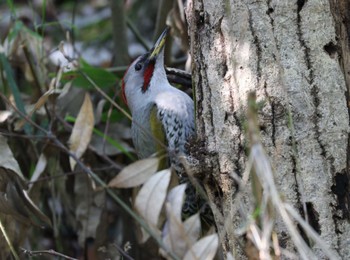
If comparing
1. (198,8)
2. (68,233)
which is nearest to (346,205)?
Result: (198,8)

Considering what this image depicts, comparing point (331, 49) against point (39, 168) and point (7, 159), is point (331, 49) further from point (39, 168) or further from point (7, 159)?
point (39, 168)

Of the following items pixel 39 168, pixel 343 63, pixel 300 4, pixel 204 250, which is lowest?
pixel 39 168

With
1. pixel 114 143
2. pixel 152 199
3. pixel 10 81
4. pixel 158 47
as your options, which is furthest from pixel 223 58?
pixel 10 81

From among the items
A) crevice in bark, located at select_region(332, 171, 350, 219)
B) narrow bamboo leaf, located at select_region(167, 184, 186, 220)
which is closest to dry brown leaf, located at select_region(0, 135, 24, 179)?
narrow bamboo leaf, located at select_region(167, 184, 186, 220)

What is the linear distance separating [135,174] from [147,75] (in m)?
1.70

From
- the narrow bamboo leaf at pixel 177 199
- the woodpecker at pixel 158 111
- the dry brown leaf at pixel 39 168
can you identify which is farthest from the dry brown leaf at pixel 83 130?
the narrow bamboo leaf at pixel 177 199

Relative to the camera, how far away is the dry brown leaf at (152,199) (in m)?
2.41

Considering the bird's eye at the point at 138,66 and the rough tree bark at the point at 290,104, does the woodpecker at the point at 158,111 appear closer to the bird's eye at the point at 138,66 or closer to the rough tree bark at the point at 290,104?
the bird's eye at the point at 138,66

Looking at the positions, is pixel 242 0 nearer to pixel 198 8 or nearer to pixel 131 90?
pixel 198 8

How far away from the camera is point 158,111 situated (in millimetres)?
3893

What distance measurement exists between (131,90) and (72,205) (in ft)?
2.88

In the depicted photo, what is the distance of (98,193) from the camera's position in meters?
4.32

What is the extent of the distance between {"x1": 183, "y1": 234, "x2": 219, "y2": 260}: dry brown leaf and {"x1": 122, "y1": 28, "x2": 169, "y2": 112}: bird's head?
1.86 metres

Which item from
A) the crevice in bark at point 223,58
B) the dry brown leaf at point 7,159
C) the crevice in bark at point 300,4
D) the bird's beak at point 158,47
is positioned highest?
the crevice in bark at point 300,4
